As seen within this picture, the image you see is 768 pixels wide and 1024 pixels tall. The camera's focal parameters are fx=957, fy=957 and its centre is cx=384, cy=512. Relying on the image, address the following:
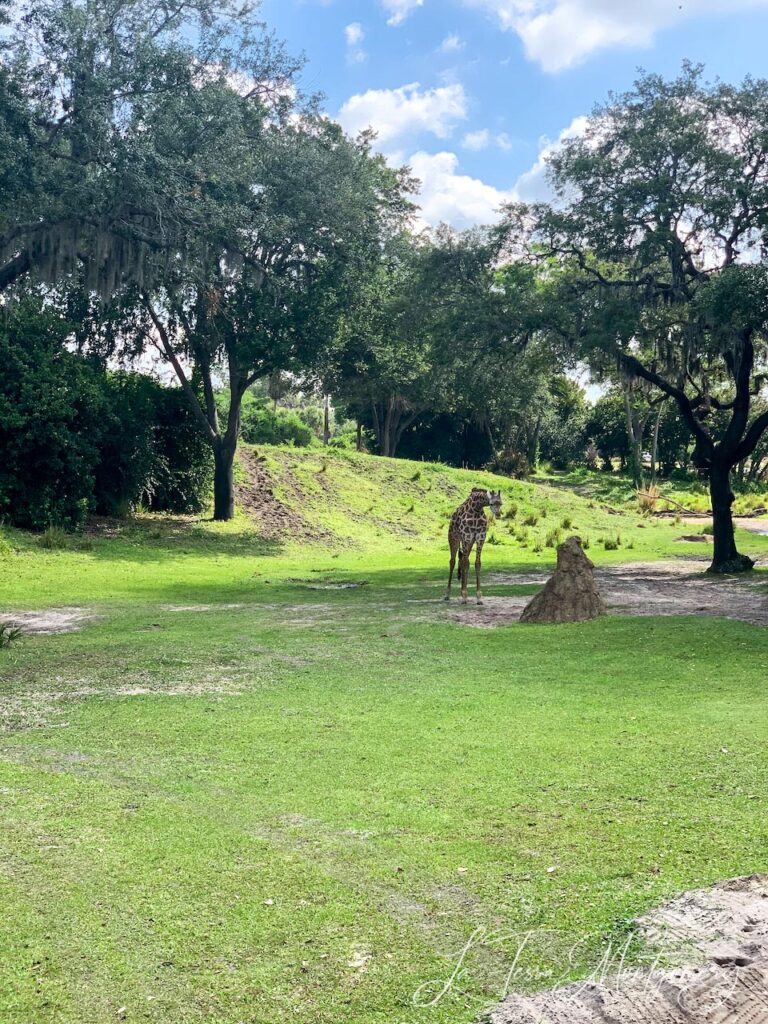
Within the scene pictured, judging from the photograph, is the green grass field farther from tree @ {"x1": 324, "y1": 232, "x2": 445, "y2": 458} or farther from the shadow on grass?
tree @ {"x1": 324, "y1": 232, "x2": 445, "y2": 458}

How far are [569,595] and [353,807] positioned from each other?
8364mm

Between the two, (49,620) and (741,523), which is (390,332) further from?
(49,620)

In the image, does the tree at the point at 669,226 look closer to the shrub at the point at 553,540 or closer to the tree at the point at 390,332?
the tree at the point at 390,332

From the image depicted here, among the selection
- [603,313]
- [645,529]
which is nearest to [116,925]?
[603,313]

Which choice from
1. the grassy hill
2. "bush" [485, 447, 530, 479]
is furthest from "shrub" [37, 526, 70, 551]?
"bush" [485, 447, 530, 479]

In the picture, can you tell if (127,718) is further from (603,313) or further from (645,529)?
(645,529)

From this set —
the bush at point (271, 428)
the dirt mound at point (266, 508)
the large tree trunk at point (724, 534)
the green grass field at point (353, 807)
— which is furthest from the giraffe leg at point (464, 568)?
the bush at point (271, 428)

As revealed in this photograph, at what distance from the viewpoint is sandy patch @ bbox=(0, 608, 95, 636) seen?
12664 mm

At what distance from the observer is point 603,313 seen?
1983cm

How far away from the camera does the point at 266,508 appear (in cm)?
3081

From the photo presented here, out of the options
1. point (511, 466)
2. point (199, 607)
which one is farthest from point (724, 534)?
point (511, 466)

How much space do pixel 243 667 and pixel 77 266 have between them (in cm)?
1562

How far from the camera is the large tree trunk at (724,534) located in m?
20.7

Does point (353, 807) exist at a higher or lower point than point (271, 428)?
lower
